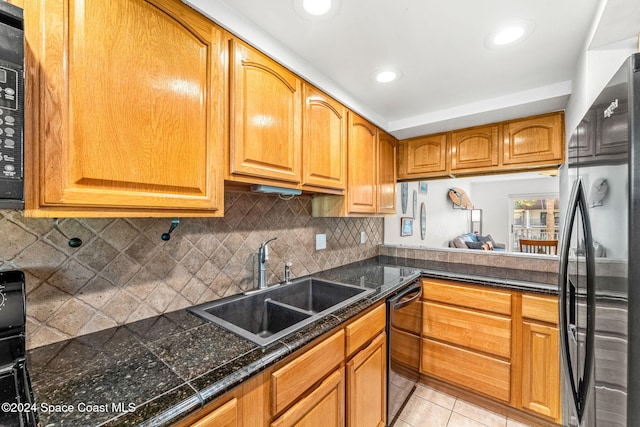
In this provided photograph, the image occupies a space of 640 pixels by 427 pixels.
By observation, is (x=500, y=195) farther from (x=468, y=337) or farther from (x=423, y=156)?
(x=468, y=337)

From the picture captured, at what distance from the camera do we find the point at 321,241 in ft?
6.90

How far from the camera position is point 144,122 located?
35.3 inches

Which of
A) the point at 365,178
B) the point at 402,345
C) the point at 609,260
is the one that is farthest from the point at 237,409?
the point at 365,178

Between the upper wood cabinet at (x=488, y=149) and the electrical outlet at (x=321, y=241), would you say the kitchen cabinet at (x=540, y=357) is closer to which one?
the upper wood cabinet at (x=488, y=149)

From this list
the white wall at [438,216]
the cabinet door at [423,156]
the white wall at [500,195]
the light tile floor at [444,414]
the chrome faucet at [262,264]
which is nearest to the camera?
the chrome faucet at [262,264]

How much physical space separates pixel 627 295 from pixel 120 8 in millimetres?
1587

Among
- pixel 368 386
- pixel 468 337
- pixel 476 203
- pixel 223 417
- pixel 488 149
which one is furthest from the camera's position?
pixel 476 203

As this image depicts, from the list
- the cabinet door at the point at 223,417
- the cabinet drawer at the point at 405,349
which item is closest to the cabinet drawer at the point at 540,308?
the cabinet drawer at the point at 405,349

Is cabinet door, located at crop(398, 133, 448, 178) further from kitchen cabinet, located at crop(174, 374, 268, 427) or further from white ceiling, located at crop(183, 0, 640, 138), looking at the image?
kitchen cabinet, located at crop(174, 374, 268, 427)

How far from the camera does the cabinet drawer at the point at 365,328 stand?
49.8 inches

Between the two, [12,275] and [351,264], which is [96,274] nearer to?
[12,275]

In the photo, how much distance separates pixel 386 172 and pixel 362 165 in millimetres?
465

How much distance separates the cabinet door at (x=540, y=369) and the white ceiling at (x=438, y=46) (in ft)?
5.27

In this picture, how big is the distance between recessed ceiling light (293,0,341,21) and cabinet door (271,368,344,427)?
5.40 ft
